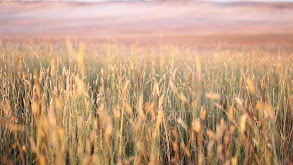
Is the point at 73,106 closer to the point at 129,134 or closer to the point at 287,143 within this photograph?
the point at 129,134

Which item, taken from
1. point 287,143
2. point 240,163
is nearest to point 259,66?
point 287,143

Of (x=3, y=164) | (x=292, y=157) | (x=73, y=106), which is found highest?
(x=73, y=106)

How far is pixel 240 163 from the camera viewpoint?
1.52 m

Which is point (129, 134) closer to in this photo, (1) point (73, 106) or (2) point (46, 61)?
(1) point (73, 106)

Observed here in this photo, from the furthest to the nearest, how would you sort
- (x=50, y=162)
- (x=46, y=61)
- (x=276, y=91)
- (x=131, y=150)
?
1. (x=46, y=61)
2. (x=276, y=91)
3. (x=131, y=150)
4. (x=50, y=162)

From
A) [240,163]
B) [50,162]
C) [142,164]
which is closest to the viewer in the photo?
[50,162]

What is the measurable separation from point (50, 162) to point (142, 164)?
0.50 m

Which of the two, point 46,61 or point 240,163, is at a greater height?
point 46,61

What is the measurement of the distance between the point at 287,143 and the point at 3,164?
73.8 inches

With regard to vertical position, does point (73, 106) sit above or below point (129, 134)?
above

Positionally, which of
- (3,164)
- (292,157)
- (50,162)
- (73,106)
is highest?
(73,106)

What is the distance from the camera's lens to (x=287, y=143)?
1689 mm

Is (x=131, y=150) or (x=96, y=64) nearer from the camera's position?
(x=131, y=150)

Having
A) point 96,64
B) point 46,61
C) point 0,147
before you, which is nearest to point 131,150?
point 0,147
